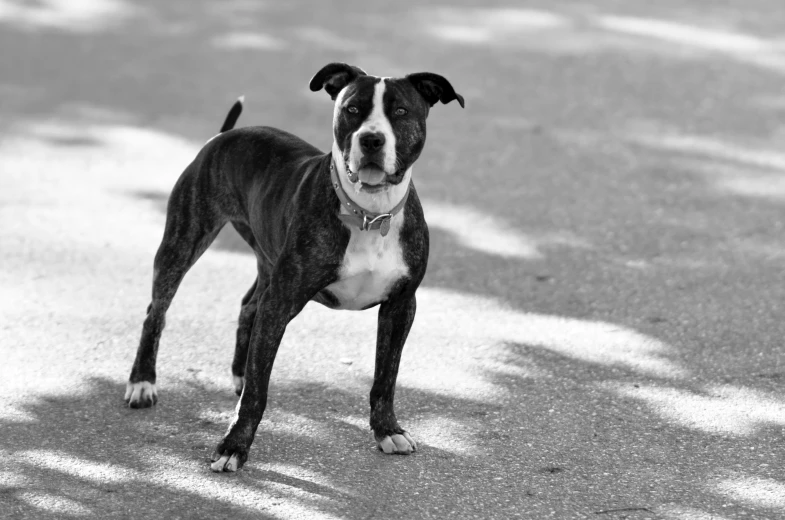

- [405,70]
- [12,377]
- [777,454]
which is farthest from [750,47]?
[12,377]

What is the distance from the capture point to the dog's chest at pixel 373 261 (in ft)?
15.3

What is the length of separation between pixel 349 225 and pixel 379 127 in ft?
1.54

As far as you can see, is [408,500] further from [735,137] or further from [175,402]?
[735,137]

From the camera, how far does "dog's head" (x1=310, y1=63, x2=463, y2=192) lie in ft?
14.5

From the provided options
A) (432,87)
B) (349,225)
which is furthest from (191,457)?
(432,87)

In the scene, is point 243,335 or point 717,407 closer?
point 717,407

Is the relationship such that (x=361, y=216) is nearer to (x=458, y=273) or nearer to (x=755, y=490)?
(x=755, y=490)

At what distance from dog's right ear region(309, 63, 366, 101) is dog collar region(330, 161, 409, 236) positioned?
1.32 feet

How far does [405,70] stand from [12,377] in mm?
6625

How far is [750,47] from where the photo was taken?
11711 mm

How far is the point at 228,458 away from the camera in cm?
470

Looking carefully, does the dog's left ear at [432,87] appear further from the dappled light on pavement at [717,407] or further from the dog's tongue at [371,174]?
the dappled light on pavement at [717,407]

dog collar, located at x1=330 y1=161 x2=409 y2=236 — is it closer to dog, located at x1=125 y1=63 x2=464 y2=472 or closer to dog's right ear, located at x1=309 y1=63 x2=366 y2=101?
dog, located at x1=125 y1=63 x2=464 y2=472

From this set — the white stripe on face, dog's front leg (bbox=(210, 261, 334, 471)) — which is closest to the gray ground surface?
dog's front leg (bbox=(210, 261, 334, 471))
